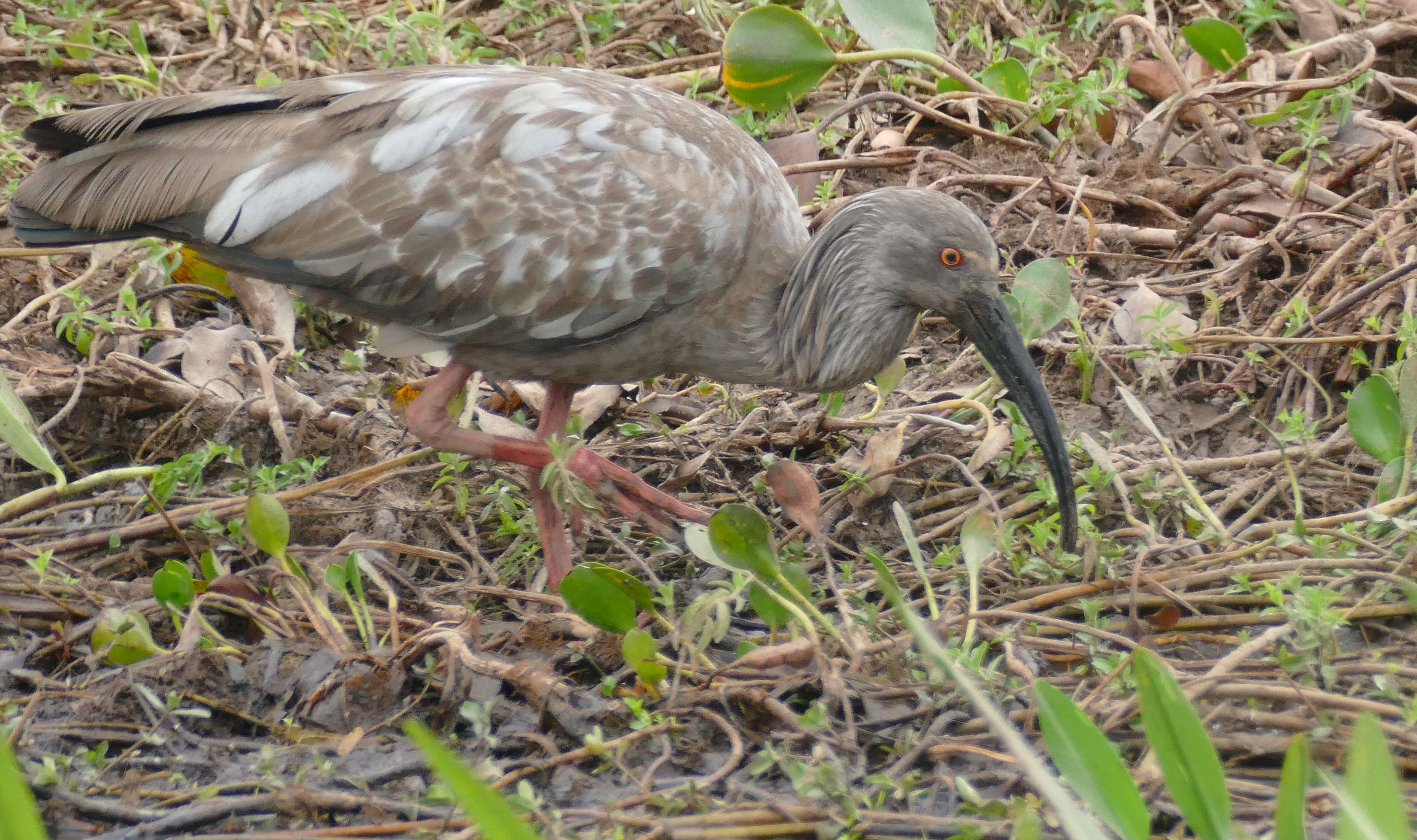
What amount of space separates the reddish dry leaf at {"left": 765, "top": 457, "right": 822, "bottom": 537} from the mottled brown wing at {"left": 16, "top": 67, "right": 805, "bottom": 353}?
72cm

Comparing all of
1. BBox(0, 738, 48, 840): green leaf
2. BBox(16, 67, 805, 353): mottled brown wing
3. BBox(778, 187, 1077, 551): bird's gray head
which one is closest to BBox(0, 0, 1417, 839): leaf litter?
BBox(778, 187, 1077, 551): bird's gray head

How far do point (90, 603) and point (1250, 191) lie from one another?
426cm

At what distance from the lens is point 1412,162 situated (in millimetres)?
5016

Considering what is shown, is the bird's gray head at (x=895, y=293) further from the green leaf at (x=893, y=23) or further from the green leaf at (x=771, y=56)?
the green leaf at (x=893, y=23)

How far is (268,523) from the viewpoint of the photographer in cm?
330

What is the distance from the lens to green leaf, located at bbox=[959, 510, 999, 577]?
3.20 m

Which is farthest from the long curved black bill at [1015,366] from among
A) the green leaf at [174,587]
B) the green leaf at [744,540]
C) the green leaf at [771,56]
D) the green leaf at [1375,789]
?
the green leaf at [174,587]

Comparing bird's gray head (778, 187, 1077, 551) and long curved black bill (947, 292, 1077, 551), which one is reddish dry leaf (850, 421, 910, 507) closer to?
bird's gray head (778, 187, 1077, 551)

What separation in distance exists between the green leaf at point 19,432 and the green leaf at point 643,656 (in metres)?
1.65

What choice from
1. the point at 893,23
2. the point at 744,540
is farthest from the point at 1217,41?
the point at 744,540

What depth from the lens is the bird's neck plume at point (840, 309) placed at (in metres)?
4.02

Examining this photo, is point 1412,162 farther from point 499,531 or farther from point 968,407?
point 499,531

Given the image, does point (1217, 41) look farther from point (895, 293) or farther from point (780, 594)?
point (780, 594)

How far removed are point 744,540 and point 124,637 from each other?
1512 mm
